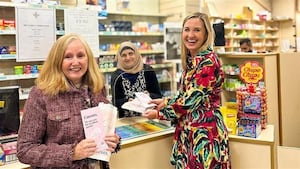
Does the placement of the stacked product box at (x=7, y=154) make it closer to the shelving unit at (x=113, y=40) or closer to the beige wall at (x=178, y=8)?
A: the shelving unit at (x=113, y=40)

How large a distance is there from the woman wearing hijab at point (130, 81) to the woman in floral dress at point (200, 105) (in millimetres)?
580

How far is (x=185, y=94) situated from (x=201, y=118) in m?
0.20

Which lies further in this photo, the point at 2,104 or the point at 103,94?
the point at 2,104

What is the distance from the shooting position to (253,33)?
10.9 metres

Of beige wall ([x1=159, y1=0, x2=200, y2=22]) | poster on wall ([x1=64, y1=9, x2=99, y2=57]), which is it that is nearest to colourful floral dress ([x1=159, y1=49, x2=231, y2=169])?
poster on wall ([x1=64, y1=9, x2=99, y2=57])

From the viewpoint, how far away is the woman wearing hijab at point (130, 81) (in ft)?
8.80

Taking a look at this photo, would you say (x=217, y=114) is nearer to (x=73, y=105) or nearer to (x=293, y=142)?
(x=73, y=105)

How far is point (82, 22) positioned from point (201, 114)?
1.91 m

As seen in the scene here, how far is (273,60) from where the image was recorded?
464 cm

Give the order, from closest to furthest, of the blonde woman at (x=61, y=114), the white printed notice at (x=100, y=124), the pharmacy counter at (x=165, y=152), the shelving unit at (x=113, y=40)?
the blonde woman at (x=61, y=114) → the white printed notice at (x=100, y=124) → the pharmacy counter at (x=165, y=152) → the shelving unit at (x=113, y=40)

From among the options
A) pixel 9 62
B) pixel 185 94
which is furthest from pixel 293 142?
pixel 9 62

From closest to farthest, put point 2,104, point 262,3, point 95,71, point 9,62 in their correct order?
point 95,71 < point 2,104 < point 9,62 < point 262,3

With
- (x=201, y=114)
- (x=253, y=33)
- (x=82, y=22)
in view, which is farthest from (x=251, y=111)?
(x=253, y=33)

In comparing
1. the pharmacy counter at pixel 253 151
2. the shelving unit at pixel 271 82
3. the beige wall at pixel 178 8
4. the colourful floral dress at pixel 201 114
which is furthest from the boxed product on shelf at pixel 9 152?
the beige wall at pixel 178 8
